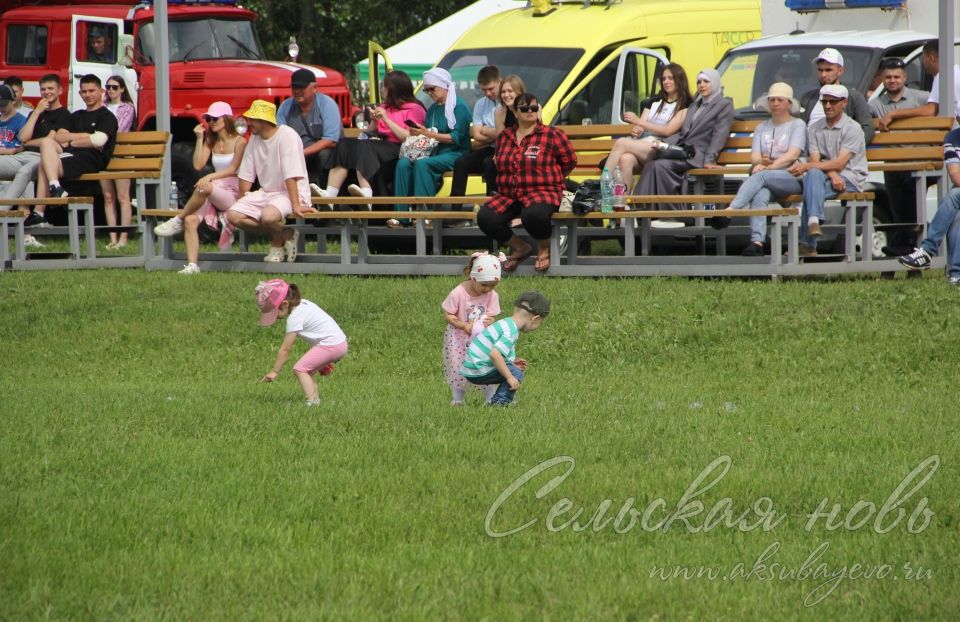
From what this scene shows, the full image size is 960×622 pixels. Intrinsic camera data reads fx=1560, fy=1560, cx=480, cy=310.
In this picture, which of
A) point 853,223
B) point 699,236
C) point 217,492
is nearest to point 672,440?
point 217,492

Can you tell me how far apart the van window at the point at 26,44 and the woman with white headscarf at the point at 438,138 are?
8.05m

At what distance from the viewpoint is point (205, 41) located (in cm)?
2241

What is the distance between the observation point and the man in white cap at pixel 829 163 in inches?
564

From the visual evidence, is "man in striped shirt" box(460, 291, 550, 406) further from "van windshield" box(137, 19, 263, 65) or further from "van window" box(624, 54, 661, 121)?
"van windshield" box(137, 19, 263, 65)

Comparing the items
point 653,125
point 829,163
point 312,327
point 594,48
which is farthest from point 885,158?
point 312,327

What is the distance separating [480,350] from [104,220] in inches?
507

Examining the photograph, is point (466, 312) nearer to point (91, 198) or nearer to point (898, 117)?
point (898, 117)

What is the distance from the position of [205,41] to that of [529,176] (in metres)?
9.33

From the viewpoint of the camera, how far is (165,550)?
6.25 m

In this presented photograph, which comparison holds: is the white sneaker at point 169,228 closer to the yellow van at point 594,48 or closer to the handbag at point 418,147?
the handbag at point 418,147

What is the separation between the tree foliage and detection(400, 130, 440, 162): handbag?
21.0m

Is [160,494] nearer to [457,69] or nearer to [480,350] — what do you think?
[480,350]

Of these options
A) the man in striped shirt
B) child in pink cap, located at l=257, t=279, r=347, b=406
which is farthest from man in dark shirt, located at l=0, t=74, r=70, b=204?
the man in striped shirt

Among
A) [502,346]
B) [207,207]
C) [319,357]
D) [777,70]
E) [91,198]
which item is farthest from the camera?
[777,70]
